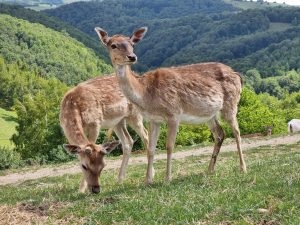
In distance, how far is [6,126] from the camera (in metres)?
124

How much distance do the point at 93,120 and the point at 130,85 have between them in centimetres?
231

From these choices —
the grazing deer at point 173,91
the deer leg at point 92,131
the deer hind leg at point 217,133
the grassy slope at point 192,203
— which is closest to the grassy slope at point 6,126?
the deer leg at point 92,131

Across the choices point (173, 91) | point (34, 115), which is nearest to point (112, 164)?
point (173, 91)

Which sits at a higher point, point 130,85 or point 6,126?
point 130,85

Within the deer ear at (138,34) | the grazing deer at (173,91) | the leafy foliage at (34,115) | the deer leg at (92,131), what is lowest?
the leafy foliage at (34,115)

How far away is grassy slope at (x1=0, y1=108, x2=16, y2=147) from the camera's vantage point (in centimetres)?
11455

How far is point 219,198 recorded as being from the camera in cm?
852

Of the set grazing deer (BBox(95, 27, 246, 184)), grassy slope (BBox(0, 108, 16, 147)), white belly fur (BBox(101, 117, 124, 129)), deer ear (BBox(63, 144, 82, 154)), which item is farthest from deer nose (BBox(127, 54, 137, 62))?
grassy slope (BBox(0, 108, 16, 147))

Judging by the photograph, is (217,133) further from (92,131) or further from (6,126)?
(6,126)

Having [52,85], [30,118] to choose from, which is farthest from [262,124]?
[52,85]

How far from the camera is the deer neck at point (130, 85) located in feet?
36.3

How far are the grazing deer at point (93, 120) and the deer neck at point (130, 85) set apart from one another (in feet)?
3.71

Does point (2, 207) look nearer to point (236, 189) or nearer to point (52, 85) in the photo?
point (236, 189)

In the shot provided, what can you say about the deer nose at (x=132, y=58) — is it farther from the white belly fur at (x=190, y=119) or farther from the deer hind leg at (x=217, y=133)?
the deer hind leg at (x=217, y=133)
